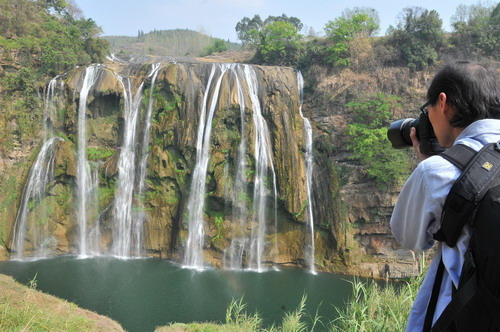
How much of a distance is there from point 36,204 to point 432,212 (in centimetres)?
1724

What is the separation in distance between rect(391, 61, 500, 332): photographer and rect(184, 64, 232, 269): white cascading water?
560 inches

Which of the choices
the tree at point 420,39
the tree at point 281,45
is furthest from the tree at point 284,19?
the tree at point 420,39

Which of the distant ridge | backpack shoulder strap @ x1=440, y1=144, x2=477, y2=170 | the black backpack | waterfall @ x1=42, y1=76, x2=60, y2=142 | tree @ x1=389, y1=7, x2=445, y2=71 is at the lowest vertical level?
A: the black backpack

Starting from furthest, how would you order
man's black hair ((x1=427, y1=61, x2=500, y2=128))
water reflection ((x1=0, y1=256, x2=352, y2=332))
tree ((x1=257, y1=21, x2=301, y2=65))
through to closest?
→ tree ((x1=257, y1=21, x2=301, y2=65)), water reflection ((x1=0, y1=256, x2=352, y2=332)), man's black hair ((x1=427, y1=61, x2=500, y2=128))

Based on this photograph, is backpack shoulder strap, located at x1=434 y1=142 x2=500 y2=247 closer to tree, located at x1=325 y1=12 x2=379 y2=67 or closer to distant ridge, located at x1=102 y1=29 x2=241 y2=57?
tree, located at x1=325 y1=12 x2=379 y2=67

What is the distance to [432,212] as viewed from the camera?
1.28m

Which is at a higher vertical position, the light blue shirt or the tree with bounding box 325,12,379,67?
the tree with bounding box 325,12,379,67

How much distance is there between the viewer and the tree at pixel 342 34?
18.4 metres

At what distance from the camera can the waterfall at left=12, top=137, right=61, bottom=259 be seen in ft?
50.2

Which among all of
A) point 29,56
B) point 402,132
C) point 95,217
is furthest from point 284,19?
point 402,132

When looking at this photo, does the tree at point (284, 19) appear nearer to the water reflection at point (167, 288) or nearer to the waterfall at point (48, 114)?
the waterfall at point (48, 114)

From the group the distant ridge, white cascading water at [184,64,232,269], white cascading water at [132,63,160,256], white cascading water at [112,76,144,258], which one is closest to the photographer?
white cascading water at [184,64,232,269]

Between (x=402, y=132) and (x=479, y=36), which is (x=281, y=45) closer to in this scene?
(x=479, y=36)

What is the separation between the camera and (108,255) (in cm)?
1571
